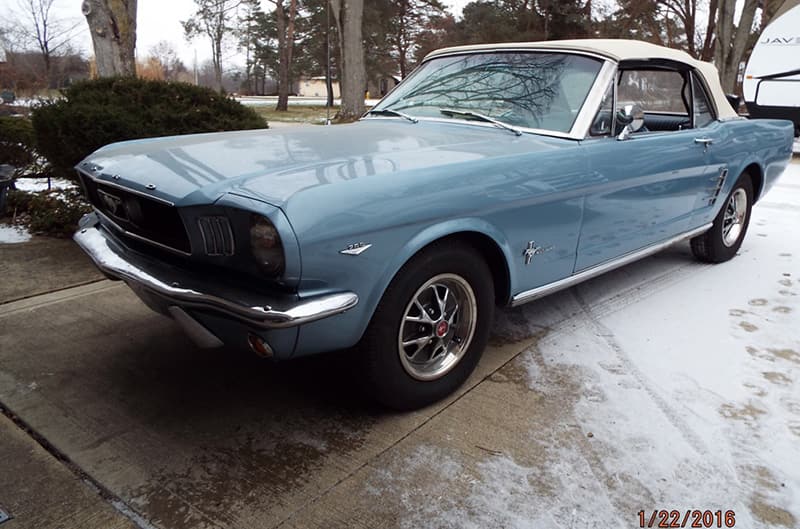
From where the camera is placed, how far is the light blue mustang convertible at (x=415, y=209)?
205cm

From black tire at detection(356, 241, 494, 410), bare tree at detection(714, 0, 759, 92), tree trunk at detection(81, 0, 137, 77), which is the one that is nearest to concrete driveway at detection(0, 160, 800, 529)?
black tire at detection(356, 241, 494, 410)

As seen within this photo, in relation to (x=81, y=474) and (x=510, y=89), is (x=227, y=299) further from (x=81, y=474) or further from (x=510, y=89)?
(x=510, y=89)

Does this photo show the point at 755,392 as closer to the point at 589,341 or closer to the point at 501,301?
the point at 589,341

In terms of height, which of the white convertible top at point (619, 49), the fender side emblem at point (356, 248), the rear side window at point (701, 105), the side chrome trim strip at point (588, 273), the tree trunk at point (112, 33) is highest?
the tree trunk at point (112, 33)

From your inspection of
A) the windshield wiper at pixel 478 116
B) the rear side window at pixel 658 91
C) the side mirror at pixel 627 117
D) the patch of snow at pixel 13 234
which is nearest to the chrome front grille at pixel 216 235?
the windshield wiper at pixel 478 116

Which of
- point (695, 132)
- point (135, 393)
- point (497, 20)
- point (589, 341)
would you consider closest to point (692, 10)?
point (497, 20)

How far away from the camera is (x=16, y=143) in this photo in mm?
6195

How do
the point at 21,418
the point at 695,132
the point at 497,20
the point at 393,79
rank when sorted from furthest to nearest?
the point at 497,20
the point at 393,79
the point at 695,132
the point at 21,418

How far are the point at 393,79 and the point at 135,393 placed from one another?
10.0 ft

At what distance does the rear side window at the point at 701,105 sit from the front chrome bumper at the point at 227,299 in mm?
3314

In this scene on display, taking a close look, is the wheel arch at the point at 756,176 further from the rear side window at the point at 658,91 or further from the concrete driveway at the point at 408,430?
the concrete driveway at the point at 408,430

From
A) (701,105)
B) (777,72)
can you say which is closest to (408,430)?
(701,105)

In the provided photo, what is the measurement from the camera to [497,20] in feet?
94.3
